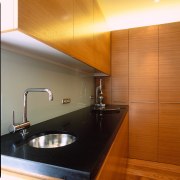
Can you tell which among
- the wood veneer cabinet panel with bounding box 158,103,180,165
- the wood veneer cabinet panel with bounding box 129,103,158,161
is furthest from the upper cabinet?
the wood veneer cabinet panel with bounding box 158,103,180,165

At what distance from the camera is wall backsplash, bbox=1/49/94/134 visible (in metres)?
0.99

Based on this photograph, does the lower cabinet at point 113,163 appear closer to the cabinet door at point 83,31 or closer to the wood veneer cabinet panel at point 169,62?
the cabinet door at point 83,31

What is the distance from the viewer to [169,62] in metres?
2.39

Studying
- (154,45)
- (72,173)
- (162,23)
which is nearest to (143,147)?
(154,45)

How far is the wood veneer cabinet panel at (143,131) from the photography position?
2.46 m

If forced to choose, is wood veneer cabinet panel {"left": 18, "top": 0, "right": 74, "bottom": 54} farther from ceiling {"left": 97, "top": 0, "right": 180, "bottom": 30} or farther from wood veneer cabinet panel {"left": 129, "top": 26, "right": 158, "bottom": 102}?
wood veneer cabinet panel {"left": 129, "top": 26, "right": 158, "bottom": 102}

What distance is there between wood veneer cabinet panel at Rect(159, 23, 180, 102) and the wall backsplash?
1.35m

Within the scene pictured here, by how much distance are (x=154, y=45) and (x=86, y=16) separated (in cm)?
147

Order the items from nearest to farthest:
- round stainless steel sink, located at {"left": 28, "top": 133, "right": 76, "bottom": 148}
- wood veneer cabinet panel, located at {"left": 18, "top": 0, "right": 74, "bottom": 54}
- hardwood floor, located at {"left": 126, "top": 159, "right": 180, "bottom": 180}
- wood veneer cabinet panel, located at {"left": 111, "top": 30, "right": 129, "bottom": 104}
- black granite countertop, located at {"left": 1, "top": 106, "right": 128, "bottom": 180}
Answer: black granite countertop, located at {"left": 1, "top": 106, "right": 128, "bottom": 180}, wood veneer cabinet panel, located at {"left": 18, "top": 0, "right": 74, "bottom": 54}, round stainless steel sink, located at {"left": 28, "top": 133, "right": 76, "bottom": 148}, hardwood floor, located at {"left": 126, "top": 159, "right": 180, "bottom": 180}, wood veneer cabinet panel, located at {"left": 111, "top": 30, "right": 129, "bottom": 104}

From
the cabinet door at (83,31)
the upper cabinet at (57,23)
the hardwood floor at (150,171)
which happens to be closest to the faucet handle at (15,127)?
the upper cabinet at (57,23)

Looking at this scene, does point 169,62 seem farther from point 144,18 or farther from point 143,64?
point 144,18

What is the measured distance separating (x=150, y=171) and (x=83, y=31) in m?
2.07

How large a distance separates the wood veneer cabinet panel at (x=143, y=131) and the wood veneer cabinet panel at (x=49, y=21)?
1818mm

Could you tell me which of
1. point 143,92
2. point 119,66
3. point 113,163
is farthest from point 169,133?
point 113,163
